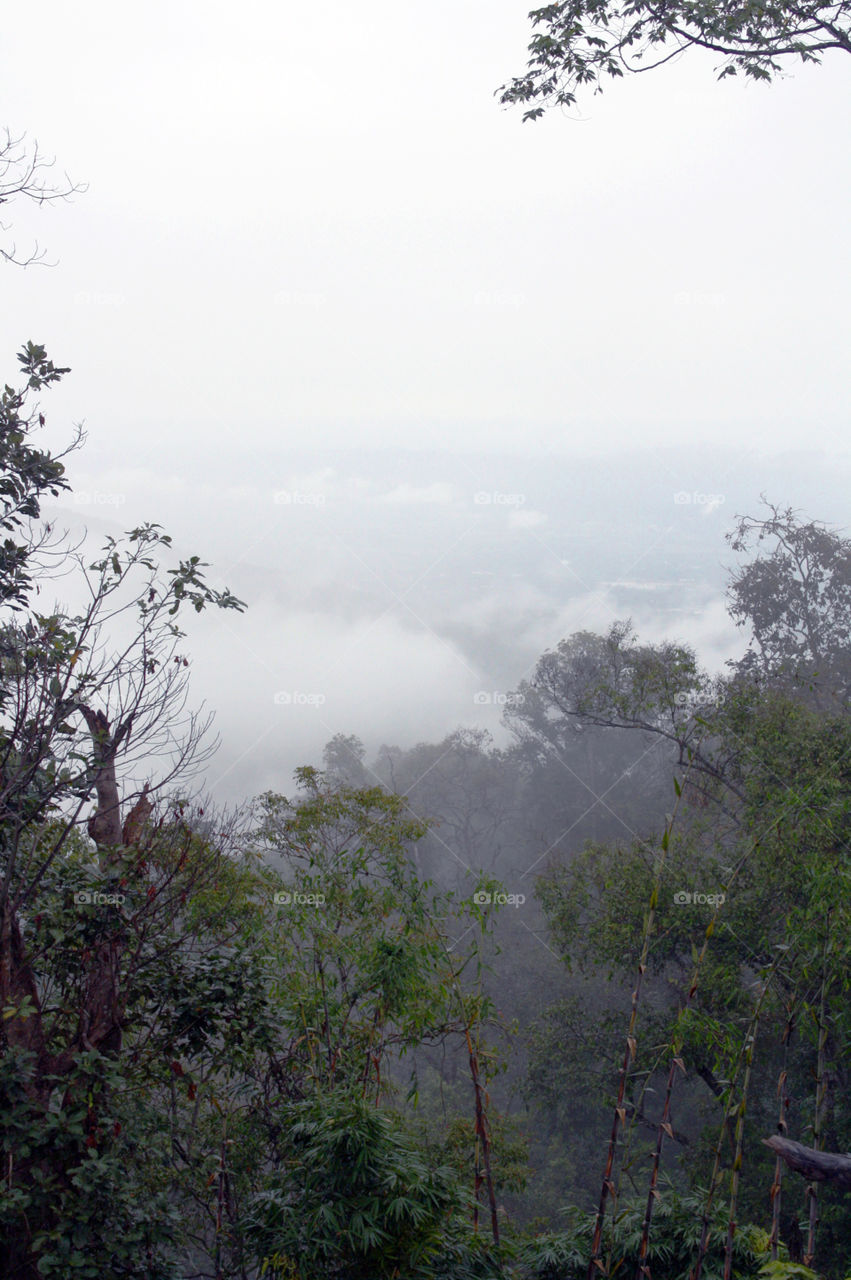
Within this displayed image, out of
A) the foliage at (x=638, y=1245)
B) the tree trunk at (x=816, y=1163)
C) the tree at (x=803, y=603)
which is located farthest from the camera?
the tree at (x=803, y=603)

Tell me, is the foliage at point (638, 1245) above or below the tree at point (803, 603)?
below

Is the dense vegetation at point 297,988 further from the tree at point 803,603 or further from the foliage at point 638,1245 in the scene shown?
the tree at point 803,603

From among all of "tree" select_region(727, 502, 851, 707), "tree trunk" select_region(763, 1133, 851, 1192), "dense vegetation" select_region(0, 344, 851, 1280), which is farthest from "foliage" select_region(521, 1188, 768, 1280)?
"tree" select_region(727, 502, 851, 707)

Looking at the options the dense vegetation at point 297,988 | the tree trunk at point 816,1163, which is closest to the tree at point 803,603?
the dense vegetation at point 297,988

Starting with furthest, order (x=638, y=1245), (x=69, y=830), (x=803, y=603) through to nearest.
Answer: (x=803, y=603), (x=638, y=1245), (x=69, y=830)

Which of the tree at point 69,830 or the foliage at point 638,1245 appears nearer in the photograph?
the tree at point 69,830

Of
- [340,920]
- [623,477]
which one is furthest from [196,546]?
[340,920]

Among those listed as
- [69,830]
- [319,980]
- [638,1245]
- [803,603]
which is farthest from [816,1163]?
[803,603]

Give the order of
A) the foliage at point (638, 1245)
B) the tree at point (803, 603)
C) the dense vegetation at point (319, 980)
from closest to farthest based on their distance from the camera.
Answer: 1. the dense vegetation at point (319, 980)
2. the foliage at point (638, 1245)
3. the tree at point (803, 603)

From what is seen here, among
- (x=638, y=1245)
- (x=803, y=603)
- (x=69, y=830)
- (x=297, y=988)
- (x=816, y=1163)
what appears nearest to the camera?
(x=816, y=1163)

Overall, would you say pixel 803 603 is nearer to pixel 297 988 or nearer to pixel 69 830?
pixel 297 988

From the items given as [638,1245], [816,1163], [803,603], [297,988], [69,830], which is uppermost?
[803,603]

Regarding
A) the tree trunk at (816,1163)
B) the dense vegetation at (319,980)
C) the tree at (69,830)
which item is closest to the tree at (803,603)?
the dense vegetation at (319,980)

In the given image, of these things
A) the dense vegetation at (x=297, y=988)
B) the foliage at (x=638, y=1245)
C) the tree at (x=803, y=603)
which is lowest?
the foliage at (x=638, y=1245)
